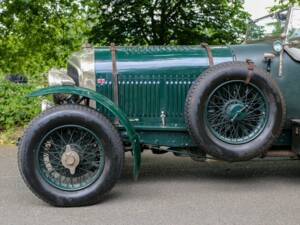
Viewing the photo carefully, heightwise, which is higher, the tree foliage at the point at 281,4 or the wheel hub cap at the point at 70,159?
the tree foliage at the point at 281,4

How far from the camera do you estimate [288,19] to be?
5.15 metres

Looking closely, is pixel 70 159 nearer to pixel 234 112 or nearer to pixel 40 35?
pixel 234 112

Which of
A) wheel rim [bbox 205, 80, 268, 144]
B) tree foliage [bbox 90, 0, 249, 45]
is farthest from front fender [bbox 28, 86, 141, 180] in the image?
tree foliage [bbox 90, 0, 249, 45]

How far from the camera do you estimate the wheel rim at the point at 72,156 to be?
427cm

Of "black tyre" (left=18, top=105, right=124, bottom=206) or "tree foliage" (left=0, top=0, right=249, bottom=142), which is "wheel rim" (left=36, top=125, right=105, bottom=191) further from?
"tree foliage" (left=0, top=0, right=249, bottom=142)

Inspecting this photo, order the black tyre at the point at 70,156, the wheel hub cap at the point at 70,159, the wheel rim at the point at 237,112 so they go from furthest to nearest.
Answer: the wheel rim at the point at 237,112 < the wheel hub cap at the point at 70,159 < the black tyre at the point at 70,156

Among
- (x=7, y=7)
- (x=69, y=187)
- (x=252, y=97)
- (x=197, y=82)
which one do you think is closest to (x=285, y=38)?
(x=252, y=97)

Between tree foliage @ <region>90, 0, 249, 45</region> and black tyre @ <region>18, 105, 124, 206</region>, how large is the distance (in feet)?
17.1

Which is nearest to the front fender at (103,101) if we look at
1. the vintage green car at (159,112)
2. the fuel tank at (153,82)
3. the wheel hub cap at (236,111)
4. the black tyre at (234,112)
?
the vintage green car at (159,112)

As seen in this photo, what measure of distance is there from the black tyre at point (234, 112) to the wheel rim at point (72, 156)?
843mm

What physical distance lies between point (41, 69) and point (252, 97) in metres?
7.20

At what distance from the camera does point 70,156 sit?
429 cm

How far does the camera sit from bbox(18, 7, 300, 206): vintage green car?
4.23 metres

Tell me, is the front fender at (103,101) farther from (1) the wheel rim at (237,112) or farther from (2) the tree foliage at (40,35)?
(2) the tree foliage at (40,35)
